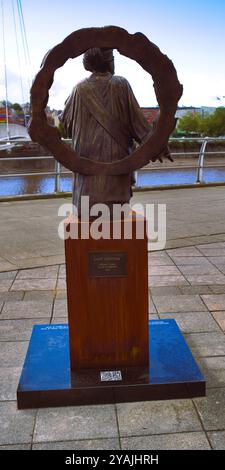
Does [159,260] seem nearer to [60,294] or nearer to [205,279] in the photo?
[205,279]

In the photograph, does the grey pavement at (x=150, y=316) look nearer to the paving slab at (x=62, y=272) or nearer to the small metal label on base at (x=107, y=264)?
the paving slab at (x=62, y=272)

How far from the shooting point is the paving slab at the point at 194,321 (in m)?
3.18

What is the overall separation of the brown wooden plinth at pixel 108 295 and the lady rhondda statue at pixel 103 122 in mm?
191

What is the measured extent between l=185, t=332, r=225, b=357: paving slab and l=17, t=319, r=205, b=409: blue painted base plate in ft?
0.47

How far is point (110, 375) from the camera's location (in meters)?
2.52

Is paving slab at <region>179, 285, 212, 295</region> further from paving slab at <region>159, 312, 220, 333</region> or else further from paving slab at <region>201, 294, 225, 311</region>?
paving slab at <region>159, 312, 220, 333</region>

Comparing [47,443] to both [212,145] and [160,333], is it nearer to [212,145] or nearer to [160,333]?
[160,333]

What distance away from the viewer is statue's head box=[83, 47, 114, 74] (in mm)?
2394

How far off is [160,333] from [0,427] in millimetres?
1179

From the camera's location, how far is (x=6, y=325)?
3279mm

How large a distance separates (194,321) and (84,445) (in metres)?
1.46

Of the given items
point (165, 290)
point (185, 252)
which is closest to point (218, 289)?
point (165, 290)
